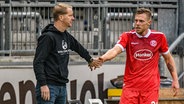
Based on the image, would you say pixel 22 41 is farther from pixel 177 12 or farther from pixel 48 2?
pixel 177 12

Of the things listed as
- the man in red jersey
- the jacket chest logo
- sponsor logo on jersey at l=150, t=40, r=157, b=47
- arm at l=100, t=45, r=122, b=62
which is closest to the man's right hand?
the jacket chest logo

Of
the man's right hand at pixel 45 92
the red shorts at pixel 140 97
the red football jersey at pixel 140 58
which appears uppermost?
the red football jersey at pixel 140 58

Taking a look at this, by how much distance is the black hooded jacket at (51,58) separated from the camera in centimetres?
685

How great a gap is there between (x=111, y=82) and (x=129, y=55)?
2386 millimetres

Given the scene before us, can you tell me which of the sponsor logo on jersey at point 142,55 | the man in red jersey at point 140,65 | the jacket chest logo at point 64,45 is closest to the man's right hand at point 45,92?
the jacket chest logo at point 64,45

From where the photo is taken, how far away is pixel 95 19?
10172 millimetres

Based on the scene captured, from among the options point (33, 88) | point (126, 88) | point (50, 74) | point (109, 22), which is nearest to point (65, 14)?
point (50, 74)

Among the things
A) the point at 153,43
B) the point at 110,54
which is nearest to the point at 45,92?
the point at 110,54

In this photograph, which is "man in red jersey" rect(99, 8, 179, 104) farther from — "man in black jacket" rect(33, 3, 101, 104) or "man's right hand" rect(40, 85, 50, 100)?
"man's right hand" rect(40, 85, 50, 100)

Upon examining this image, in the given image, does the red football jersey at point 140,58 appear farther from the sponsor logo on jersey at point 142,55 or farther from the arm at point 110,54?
the arm at point 110,54

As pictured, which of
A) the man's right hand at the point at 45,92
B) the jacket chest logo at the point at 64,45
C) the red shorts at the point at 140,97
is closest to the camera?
the man's right hand at the point at 45,92

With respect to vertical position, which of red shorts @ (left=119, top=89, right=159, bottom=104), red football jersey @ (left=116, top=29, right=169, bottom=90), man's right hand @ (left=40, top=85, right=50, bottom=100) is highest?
red football jersey @ (left=116, top=29, right=169, bottom=90)

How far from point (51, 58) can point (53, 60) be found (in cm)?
3

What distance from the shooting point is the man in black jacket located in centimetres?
685
